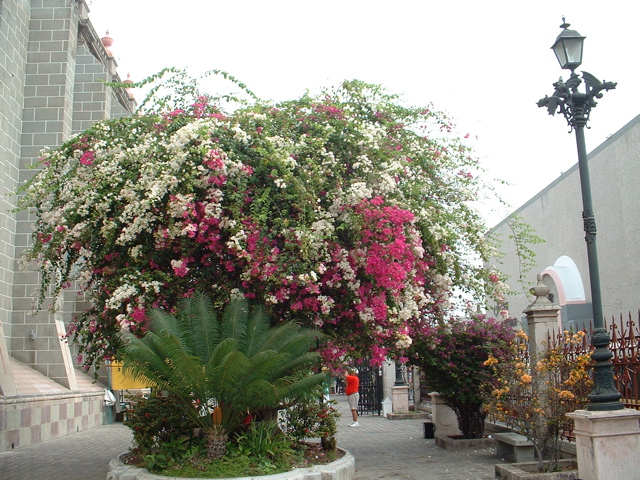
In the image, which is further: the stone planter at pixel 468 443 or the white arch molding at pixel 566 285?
the white arch molding at pixel 566 285

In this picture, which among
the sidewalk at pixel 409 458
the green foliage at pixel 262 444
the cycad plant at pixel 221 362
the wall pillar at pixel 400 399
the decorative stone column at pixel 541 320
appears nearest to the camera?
the cycad plant at pixel 221 362

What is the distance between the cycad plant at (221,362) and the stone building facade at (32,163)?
832 cm

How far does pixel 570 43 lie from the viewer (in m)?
8.52

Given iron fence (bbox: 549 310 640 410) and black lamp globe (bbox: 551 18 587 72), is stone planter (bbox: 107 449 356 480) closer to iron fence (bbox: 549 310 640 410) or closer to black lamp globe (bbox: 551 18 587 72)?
iron fence (bbox: 549 310 640 410)

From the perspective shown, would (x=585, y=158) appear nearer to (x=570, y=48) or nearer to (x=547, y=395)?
(x=570, y=48)

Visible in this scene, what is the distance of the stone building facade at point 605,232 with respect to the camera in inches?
846

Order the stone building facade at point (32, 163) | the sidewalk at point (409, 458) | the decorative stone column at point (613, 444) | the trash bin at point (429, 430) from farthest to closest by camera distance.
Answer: the stone building facade at point (32, 163) → the trash bin at point (429, 430) → the sidewalk at point (409, 458) → the decorative stone column at point (613, 444)

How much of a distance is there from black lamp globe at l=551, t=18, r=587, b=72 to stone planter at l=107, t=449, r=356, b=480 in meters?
6.14

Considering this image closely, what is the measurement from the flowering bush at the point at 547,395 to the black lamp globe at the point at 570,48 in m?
3.67

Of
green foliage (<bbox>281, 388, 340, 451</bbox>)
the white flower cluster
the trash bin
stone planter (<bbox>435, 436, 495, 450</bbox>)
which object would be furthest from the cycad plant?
the trash bin

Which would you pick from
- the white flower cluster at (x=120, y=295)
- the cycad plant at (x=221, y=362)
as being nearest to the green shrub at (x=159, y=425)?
the cycad plant at (x=221, y=362)

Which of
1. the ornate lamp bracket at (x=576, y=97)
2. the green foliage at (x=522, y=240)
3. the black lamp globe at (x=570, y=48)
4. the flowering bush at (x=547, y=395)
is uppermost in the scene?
the black lamp globe at (x=570, y=48)

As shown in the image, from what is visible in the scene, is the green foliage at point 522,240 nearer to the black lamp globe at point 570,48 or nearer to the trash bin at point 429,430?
the black lamp globe at point 570,48

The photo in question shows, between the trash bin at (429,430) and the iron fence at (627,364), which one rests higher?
the iron fence at (627,364)
